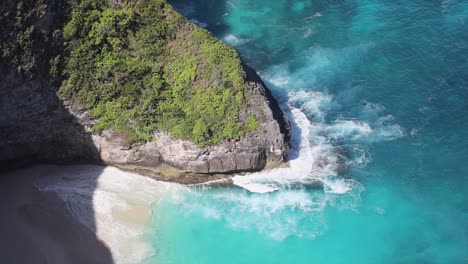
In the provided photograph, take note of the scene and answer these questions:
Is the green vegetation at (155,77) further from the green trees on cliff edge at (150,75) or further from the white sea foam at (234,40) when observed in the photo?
the white sea foam at (234,40)

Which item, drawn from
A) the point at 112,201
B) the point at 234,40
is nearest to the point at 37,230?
the point at 112,201

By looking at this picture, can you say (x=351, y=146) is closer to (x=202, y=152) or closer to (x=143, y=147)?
(x=202, y=152)

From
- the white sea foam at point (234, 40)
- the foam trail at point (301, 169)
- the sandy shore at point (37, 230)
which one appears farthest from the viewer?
the white sea foam at point (234, 40)

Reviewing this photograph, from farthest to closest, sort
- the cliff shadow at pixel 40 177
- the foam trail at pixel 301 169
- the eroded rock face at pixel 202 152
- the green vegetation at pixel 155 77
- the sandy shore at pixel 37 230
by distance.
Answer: the foam trail at pixel 301 169, the eroded rock face at pixel 202 152, the green vegetation at pixel 155 77, the cliff shadow at pixel 40 177, the sandy shore at pixel 37 230

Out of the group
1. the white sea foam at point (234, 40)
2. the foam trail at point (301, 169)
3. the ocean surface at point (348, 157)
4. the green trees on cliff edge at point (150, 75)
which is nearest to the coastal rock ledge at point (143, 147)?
the green trees on cliff edge at point (150, 75)

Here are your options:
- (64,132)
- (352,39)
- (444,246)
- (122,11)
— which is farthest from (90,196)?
(352,39)
